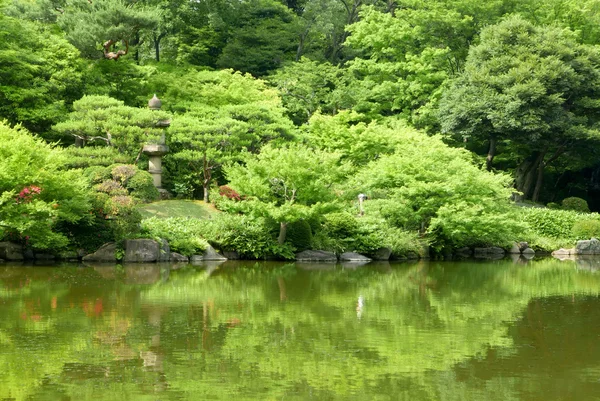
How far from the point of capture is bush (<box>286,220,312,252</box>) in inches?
787

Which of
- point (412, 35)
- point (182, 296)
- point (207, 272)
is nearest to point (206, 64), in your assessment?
point (412, 35)

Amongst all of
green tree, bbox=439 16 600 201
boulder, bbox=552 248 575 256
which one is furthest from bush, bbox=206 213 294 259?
green tree, bbox=439 16 600 201

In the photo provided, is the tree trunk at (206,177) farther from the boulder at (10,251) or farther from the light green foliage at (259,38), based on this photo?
the light green foliage at (259,38)

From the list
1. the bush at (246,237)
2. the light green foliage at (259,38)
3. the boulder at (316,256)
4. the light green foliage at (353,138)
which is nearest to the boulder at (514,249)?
the light green foliage at (353,138)

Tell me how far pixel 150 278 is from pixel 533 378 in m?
9.11

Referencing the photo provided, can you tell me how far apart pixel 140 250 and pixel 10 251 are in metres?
2.90

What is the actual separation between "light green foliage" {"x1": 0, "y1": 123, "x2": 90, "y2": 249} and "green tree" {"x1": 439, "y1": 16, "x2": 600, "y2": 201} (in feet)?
54.9

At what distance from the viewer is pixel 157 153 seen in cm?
2366

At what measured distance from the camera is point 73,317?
33.7 ft

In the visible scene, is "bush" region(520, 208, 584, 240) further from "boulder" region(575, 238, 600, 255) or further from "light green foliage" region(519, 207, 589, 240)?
"boulder" region(575, 238, 600, 255)

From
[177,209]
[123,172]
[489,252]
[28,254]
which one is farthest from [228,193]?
[489,252]

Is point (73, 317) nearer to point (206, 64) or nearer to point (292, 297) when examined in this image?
point (292, 297)

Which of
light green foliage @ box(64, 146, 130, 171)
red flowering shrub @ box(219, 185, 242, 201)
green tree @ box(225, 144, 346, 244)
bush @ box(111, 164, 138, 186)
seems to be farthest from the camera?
red flowering shrub @ box(219, 185, 242, 201)

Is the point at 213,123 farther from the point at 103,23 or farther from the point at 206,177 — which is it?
the point at 103,23
